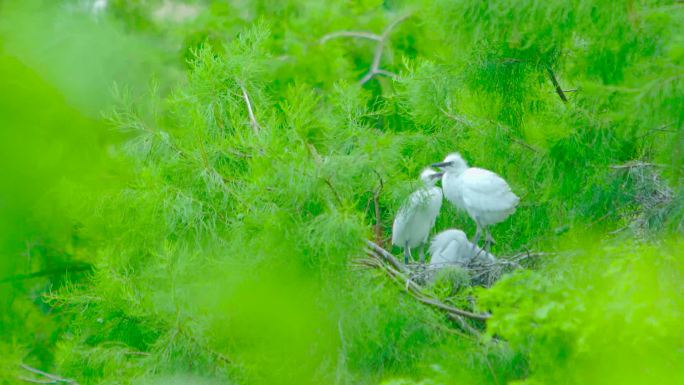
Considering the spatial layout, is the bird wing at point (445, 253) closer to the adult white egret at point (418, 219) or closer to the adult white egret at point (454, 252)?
the adult white egret at point (454, 252)

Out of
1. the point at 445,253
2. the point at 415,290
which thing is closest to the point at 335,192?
the point at 415,290

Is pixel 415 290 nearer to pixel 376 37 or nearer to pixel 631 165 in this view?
pixel 631 165

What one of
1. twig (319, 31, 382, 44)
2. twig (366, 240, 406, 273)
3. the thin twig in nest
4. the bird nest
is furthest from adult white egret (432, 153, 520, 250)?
twig (319, 31, 382, 44)

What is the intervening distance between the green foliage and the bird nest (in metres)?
0.06

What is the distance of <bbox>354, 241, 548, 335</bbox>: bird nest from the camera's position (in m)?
3.94

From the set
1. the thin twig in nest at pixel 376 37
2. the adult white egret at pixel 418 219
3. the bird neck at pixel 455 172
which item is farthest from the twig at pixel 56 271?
the bird neck at pixel 455 172

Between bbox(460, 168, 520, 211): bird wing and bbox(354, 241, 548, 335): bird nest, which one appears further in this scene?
bbox(460, 168, 520, 211): bird wing

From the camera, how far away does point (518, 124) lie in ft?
A: 15.8

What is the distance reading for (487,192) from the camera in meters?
4.43

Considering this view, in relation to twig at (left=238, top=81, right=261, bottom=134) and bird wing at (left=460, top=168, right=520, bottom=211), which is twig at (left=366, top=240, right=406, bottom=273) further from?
twig at (left=238, top=81, right=261, bottom=134)

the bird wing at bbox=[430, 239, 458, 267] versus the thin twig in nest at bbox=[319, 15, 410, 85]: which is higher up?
the bird wing at bbox=[430, 239, 458, 267]

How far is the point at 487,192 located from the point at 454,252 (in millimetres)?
415

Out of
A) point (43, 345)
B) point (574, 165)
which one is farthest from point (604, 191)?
point (43, 345)

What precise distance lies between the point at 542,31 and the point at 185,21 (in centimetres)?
544
